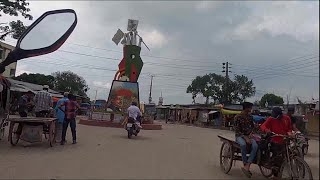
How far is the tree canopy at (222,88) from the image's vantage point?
6181cm

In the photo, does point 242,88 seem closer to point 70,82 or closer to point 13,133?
point 70,82

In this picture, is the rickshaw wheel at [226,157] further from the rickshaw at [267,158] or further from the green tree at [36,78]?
the green tree at [36,78]

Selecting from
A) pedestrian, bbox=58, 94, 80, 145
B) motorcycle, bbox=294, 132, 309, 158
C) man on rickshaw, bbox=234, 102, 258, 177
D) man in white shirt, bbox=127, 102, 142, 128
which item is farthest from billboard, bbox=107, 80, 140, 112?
motorcycle, bbox=294, 132, 309, 158

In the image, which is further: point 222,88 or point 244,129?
point 222,88

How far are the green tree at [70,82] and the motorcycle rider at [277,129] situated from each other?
60.9 meters

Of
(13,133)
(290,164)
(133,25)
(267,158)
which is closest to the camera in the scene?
(290,164)

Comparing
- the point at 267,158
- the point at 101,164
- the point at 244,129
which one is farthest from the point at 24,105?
the point at 267,158

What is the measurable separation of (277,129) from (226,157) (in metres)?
1.54

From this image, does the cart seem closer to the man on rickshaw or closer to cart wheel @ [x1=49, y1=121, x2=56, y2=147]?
cart wheel @ [x1=49, y1=121, x2=56, y2=147]

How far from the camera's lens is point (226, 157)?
8250mm

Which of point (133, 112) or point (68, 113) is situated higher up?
point (133, 112)

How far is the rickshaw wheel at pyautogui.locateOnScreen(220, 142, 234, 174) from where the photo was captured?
312 inches

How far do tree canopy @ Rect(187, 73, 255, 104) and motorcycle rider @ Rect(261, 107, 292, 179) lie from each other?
159 feet

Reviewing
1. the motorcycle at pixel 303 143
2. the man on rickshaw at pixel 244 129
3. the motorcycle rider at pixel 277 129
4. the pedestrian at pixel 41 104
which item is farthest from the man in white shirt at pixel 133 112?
the motorcycle at pixel 303 143
